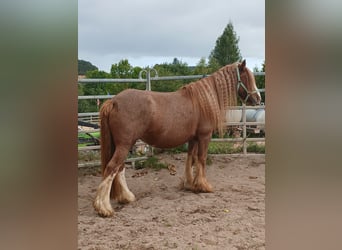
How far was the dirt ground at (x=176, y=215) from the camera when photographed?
1.68 m

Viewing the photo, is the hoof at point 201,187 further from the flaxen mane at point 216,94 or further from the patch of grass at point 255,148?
the patch of grass at point 255,148

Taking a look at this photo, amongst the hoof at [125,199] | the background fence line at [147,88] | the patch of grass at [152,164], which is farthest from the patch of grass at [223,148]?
the hoof at [125,199]

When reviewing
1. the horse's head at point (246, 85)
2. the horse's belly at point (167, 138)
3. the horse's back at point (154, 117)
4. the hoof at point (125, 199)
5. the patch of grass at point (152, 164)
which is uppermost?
the horse's head at point (246, 85)

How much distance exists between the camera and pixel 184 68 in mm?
4129

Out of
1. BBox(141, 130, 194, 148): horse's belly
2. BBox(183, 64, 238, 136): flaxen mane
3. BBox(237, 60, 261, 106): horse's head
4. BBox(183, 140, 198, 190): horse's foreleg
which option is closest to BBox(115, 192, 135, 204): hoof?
BBox(141, 130, 194, 148): horse's belly

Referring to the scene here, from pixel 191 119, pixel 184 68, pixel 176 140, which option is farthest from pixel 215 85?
pixel 184 68

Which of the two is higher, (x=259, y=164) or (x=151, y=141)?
(x=151, y=141)

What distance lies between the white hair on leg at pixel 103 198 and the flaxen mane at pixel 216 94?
0.87 m

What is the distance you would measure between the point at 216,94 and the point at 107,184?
3.56 feet

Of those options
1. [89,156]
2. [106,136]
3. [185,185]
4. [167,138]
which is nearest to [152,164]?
[89,156]

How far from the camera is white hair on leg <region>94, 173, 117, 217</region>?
2042 millimetres

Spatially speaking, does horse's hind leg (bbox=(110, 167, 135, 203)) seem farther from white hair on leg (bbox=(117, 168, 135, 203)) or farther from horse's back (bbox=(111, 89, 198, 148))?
horse's back (bbox=(111, 89, 198, 148))
